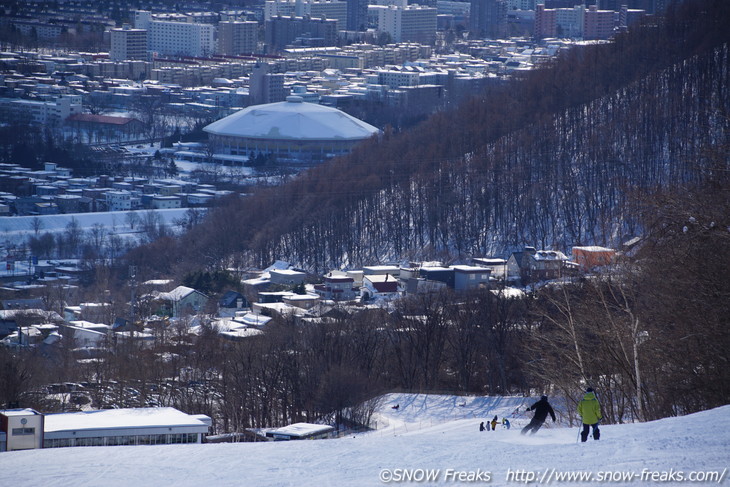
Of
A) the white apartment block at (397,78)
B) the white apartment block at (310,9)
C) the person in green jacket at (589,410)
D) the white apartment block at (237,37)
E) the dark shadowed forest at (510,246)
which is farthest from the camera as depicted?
the white apartment block at (310,9)

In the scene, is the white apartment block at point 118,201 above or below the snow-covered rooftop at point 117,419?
below

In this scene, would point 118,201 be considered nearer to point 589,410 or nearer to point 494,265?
point 494,265

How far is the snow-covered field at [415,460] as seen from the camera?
5648 mm

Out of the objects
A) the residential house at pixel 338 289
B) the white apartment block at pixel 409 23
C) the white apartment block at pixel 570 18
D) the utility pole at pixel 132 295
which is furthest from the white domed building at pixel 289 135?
the white apartment block at pixel 570 18

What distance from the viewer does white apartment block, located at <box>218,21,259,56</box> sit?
80.8 m

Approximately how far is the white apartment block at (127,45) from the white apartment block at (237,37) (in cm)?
716

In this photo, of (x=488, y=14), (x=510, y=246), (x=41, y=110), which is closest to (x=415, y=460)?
(x=510, y=246)

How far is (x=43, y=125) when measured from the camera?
152 feet

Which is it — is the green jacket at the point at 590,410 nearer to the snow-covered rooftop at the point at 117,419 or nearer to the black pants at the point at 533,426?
the black pants at the point at 533,426

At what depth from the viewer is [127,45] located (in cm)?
7462

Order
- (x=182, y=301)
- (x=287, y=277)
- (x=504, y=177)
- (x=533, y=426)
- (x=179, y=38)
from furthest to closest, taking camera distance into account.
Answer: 1. (x=179, y=38)
2. (x=504, y=177)
3. (x=287, y=277)
4. (x=182, y=301)
5. (x=533, y=426)

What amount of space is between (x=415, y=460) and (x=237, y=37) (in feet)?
254

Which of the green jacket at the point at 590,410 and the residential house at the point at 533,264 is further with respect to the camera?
the residential house at the point at 533,264

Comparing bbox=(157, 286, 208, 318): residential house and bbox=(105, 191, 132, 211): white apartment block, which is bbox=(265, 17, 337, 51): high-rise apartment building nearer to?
bbox=(105, 191, 132, 211): white apartment block
